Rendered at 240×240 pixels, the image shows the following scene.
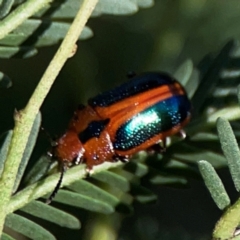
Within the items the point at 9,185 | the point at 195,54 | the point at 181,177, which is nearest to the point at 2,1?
the point at 9,185

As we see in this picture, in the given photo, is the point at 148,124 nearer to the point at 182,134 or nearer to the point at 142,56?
the point at 182,134

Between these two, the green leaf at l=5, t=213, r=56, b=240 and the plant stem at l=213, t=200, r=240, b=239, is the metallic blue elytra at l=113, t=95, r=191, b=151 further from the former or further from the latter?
the plant stem at l=213, t=200, r=240, b=239

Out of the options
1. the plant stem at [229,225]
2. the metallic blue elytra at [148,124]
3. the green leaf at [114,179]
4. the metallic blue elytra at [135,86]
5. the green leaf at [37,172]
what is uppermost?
the plant stem at [229,225]

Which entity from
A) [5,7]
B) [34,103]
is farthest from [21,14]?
[34,103]

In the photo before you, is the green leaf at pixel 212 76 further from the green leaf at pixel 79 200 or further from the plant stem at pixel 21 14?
the plant stem at pixel 21 14

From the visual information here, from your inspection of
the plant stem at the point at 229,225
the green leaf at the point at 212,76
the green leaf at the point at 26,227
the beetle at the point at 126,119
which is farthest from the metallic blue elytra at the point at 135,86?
the plant stem at the point at 229,225
